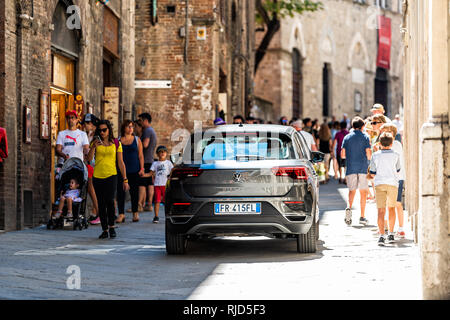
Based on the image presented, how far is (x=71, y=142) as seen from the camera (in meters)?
→ 14.7

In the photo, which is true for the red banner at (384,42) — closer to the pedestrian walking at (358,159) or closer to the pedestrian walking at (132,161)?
the pedestrian walking at (132,161)

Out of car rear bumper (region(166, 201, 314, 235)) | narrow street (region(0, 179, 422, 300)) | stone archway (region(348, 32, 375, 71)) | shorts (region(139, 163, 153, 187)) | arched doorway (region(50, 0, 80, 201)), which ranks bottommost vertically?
narrow street (region(0, 179, 422, 300))

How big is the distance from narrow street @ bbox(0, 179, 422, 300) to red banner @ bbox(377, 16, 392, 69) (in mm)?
46068

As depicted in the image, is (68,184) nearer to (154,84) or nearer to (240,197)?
(240,197)

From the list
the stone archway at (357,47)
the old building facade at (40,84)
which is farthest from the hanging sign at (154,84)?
the stone archway at (357,47)

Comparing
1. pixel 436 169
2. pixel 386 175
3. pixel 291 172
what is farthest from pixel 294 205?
pixel 436 169

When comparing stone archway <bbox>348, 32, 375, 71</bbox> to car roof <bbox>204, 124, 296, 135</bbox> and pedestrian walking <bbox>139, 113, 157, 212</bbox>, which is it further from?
car roof <bbox>204, 124, 296, 135</bbox>

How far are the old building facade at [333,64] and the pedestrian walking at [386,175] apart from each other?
28.6 meters

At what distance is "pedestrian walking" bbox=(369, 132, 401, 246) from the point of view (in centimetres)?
1187

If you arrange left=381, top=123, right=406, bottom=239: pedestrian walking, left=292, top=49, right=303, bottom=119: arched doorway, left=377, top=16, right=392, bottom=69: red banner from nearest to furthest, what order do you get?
left=381, top=123, right=406, bottom=239: pedestrian walking
left=292, top=49, right=303, bottom=119: arched doorway
left=377, top=16, right=392, bottom=69: red banner

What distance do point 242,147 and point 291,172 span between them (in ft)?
2.29

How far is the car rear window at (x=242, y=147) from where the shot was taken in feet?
35.4

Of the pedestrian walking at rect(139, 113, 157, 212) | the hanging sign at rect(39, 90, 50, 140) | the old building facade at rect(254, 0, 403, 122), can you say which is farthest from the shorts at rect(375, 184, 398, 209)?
the old building facade at rect(254, 0, 403, 122)

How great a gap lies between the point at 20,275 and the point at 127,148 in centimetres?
743
